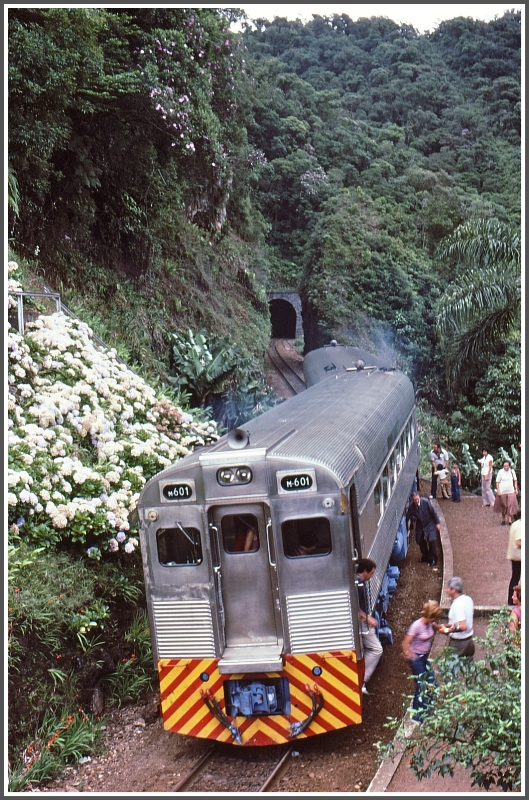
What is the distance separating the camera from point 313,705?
720 cm

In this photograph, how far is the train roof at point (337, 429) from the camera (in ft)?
24.3

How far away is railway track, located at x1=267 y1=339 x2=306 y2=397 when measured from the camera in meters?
29.7

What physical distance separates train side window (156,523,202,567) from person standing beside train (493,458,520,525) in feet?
24.3

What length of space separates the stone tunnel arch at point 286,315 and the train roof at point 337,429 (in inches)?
861

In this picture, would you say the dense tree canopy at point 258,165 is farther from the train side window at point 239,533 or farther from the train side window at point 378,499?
the train side window at point 239,533

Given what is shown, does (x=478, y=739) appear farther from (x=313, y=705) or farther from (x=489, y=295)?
(x=489, y=295)

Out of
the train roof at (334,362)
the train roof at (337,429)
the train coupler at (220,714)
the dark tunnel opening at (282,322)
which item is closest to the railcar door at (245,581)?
the train coupler at (220,714)

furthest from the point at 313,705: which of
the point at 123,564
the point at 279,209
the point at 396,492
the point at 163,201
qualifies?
the point at 279,209

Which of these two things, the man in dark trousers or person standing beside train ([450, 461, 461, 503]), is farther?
person standing beside train ([450, 461, 461, 503])

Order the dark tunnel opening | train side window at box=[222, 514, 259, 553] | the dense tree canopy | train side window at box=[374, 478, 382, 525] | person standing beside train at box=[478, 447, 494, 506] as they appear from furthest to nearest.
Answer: the dark tunnel opening < the dense tree canopy < person standing beside train at box=[478, 447, 494, 506] < train side window at box=[374, 478, 382, 525] < train side window at box=[222, 514, 259, 553]

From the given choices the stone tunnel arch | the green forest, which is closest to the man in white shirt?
the green forest

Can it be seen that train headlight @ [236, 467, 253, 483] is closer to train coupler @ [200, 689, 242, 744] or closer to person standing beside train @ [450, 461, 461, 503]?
train coupler @ [200, 689, 242, 744]

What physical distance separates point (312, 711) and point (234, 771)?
0.99m

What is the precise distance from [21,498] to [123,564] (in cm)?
181
